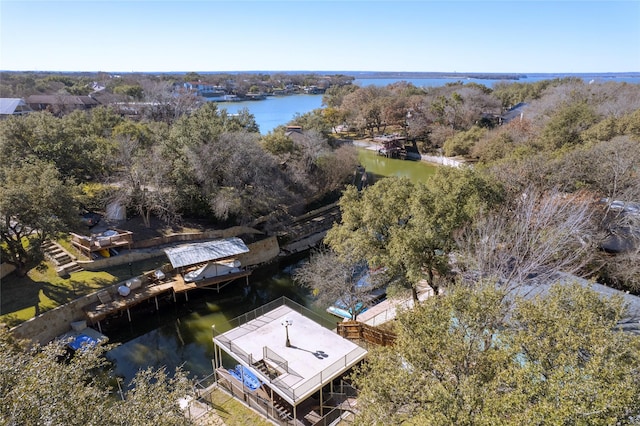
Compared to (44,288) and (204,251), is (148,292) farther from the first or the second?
(44,288)

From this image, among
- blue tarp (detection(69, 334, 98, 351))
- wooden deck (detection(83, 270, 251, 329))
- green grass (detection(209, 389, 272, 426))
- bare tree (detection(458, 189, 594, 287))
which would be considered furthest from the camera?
wooden deck (detection(83, 270, 251, 329))

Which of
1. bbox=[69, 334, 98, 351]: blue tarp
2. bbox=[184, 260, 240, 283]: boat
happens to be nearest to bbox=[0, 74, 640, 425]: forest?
bbox=[69, 334, 98, 351]: blue tarp

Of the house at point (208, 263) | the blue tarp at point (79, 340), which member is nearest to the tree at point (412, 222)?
the house at point (208, 263)

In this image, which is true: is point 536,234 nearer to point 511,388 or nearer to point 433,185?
point 433,185

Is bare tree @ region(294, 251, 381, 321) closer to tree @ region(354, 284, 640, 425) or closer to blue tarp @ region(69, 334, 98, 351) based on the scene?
tree @ region(354, 284, 640, 425)

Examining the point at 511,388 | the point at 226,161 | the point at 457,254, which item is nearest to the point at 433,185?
the point at 457,254

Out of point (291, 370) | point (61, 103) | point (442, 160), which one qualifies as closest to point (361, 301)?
point (291, 370)

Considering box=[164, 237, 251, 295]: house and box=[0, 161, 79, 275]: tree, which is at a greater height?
box=[0, 161, 79, 275]: tree
